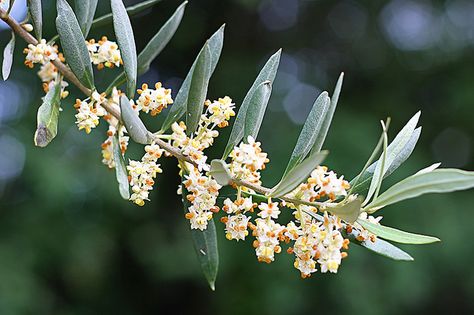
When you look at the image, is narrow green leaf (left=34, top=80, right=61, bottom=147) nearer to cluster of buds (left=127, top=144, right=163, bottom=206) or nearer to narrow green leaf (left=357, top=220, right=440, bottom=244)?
cluster of buds (left=127, top=144, right=163, bottom=206)

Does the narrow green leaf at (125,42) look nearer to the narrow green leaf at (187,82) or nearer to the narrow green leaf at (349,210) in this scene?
the narrow green leaf at (187,82)

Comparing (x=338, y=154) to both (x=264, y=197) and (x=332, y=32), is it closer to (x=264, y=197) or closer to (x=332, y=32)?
(x=332, y=32)

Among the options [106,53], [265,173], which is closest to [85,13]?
[106,53]

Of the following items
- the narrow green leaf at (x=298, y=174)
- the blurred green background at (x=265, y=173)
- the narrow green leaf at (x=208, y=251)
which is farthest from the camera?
the blurred green background at (x=265, y=173)

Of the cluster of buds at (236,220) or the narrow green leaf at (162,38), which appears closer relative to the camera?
the cluster of buds at (236,220)

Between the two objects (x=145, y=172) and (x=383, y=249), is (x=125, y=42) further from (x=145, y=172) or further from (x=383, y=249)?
(x=383, y=249)

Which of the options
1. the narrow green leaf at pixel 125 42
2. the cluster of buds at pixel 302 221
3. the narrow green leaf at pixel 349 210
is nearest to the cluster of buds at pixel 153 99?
the narrow green leaf at pixel 125 42

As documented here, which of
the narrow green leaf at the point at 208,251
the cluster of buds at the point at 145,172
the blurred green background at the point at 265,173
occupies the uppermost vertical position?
the cluster of buds at the point at 145,172
